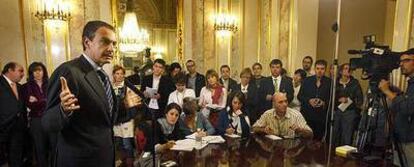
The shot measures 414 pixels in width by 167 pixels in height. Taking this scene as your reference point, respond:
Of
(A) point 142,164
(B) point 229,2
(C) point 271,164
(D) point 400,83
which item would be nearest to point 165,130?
(A) point 142,164

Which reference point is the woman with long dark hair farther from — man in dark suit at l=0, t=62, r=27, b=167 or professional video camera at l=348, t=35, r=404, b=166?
professional video camera at l=348, t=35, r=404, b=166

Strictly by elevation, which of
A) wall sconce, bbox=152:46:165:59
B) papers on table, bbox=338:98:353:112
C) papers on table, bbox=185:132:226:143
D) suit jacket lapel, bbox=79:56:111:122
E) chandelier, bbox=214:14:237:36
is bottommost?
papers on table, bbox=185:132:226:143

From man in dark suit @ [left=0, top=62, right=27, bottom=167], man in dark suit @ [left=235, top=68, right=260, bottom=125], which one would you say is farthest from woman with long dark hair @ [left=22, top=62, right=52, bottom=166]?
man in dark suit @ [left=235, top=68, right=260, bottom=125]

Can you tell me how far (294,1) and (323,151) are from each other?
278 cm

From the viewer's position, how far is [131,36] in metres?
4.57

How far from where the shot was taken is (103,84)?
4.54 feet

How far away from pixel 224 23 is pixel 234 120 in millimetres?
2439

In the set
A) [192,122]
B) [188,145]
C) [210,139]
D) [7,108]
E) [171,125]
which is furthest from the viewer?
[7,108]

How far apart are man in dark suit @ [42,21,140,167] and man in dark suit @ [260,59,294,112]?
2.66 meters

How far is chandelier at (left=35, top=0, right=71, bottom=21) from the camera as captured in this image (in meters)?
3.82

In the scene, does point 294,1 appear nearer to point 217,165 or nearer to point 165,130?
point 165,130

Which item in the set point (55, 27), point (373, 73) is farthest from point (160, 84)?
point (373, 73)

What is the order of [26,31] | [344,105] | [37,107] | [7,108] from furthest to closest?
[26,31], [344,105], [37,107], [7,108]

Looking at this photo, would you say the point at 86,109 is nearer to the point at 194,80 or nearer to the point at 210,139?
the point at 210,139
